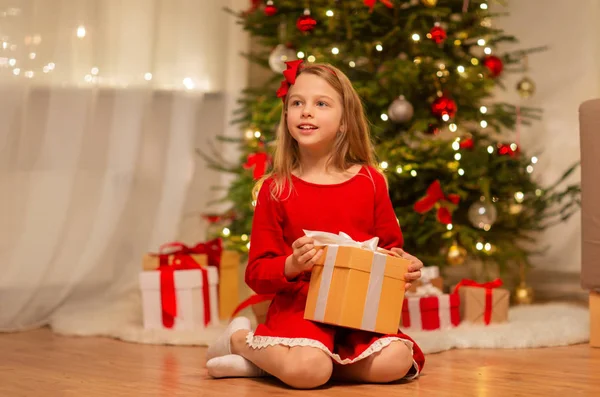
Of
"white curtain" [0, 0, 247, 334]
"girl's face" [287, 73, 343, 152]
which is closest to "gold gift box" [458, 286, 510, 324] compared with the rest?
"girl's face" [287, 73, 343, 152]

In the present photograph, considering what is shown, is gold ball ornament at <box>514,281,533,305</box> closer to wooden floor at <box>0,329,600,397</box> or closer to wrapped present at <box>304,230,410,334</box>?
wooden floor at <box>0,329,600,397</box>

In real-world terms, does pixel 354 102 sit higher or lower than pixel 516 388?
higher

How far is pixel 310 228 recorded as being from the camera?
2.04 m

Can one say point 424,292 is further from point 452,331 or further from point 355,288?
point 355,288

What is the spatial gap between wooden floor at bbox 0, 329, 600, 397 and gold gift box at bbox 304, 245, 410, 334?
0.15 m

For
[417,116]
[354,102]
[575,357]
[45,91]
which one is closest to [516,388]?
[575,357]

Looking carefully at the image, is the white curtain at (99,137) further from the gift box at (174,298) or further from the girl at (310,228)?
the girl at (310,228)

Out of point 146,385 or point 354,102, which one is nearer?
point 146,385

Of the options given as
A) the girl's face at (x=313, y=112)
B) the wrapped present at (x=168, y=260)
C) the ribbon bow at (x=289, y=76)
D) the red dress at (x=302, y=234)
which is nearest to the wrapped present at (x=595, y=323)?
the red dress at (x=302, y=234)

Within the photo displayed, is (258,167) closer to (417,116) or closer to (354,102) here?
(417,116)

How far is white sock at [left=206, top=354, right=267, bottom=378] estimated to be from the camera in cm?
200

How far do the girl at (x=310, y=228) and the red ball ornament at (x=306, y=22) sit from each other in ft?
3.18

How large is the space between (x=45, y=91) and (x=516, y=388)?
73.5 inches

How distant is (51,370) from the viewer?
213 cm
